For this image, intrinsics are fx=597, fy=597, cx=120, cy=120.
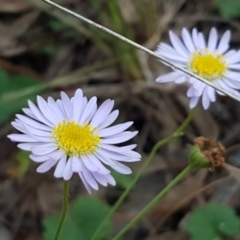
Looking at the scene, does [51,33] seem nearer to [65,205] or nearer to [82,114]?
[82,114]

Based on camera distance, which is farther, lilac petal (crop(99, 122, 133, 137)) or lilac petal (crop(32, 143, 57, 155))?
lilac petal (crop(99, 122, 133, 137))

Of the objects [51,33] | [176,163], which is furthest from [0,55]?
[176,163]

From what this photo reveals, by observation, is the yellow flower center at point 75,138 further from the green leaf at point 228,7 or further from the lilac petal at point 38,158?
the green leaf at point 228,7

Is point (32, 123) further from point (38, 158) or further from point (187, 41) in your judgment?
point (187, 41)

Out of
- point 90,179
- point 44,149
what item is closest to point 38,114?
point 44,149

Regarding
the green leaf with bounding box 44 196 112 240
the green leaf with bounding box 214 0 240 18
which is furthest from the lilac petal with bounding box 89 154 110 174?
the green leaf with bounding box 214 0 240 18

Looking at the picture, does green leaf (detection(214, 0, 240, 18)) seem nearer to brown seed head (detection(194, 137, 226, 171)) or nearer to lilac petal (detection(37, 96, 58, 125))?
brown seed head (detection(194, 137, 226, 171))
